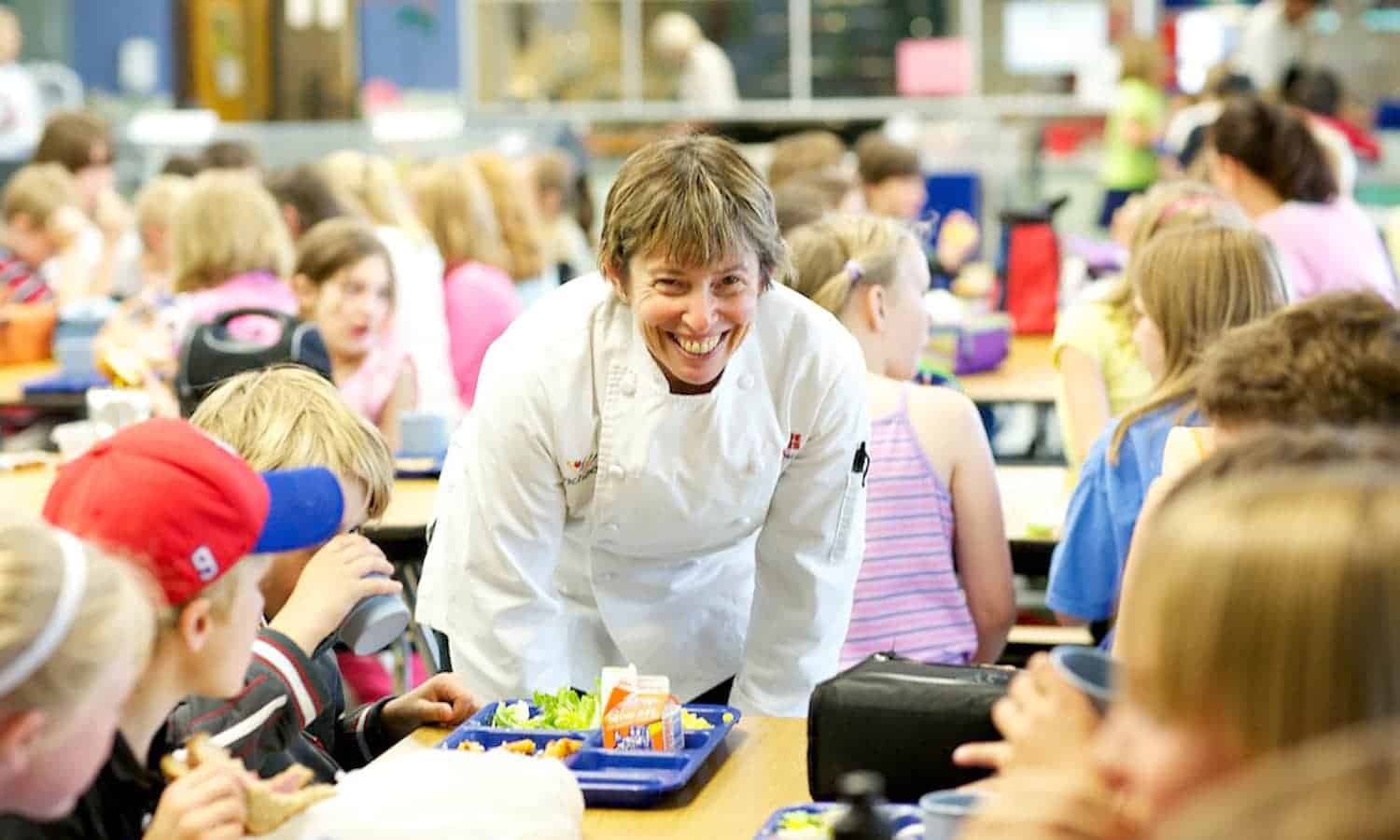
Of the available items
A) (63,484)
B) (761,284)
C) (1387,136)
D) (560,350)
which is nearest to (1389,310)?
(761,284)

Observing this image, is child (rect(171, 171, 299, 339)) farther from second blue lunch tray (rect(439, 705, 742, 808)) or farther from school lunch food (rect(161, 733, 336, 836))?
school lunch food (rect(161, 733, 336, 836))

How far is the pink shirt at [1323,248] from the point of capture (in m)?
5.48

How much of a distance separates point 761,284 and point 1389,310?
93 cm

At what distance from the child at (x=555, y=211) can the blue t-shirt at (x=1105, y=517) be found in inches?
176

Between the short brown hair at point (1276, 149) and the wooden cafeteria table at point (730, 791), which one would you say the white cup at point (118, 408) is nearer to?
the wooden cafeteria table at point (730, 791)

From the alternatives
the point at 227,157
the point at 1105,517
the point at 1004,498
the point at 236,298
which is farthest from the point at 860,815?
the point at 227,157

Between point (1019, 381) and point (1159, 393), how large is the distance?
242 centimetres

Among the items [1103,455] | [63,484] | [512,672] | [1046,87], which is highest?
[1046,87]

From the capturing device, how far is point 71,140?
316 inches

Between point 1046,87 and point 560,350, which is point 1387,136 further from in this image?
point 560,350

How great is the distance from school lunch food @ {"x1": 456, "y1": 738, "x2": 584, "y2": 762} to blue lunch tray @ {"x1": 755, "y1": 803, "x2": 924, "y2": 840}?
33 cm

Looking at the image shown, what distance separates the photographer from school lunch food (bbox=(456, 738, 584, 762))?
2.42 meters

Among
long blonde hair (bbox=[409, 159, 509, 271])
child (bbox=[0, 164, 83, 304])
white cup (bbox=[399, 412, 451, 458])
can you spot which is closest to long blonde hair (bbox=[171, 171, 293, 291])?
long blonde hair (bbox=[409, 159, 509, 271])

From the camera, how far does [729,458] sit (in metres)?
2.90
